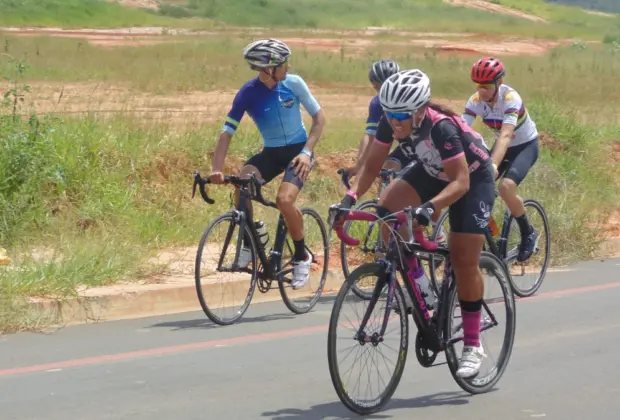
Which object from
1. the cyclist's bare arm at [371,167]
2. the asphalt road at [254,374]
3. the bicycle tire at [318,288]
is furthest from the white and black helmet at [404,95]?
the bicycle tire at [318,288]

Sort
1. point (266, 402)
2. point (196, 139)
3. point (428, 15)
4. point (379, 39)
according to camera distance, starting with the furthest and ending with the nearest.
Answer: point (428, 15), point (379, 39), point (196, 139), point (266, 402)

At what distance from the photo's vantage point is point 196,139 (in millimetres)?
15281

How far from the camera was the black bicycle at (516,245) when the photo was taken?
1094cm

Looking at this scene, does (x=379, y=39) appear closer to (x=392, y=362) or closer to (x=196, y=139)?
(x=196, y=139)

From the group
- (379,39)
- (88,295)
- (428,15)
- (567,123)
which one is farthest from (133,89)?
(428,15)

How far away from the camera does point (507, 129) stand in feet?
34.5

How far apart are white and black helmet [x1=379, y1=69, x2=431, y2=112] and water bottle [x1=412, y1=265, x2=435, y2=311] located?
3.16 feet

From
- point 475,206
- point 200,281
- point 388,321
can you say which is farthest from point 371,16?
point 388,321

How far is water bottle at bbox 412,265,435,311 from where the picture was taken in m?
7.01

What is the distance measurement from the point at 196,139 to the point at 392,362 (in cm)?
882

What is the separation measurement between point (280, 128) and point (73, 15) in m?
56.4

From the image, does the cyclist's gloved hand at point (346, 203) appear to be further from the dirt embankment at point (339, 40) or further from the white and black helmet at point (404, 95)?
the dirt embankment at point (339, 40)

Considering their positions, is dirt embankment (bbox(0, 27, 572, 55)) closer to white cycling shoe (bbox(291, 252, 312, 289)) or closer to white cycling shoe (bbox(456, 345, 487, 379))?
white cycling shoe (bbox(291, 252, 312, 289))

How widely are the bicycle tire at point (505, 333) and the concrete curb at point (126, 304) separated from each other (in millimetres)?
3010
